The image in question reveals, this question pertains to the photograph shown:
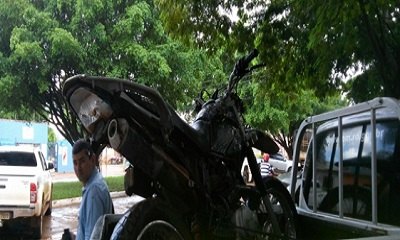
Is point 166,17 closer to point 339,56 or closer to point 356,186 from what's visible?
point 339,56

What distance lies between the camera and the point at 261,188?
4.29m

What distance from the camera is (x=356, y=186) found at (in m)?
3.48

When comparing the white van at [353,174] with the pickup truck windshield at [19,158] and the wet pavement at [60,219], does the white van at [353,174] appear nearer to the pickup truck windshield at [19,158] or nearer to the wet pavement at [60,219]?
the wet pavement at [60,219]

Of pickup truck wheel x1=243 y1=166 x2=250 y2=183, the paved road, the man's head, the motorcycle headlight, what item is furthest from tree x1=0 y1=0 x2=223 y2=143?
the motorcycle headlight

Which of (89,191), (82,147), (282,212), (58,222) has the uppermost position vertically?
(82,147)

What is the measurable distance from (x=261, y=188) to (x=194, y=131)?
89cm

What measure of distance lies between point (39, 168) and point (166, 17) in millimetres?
5337

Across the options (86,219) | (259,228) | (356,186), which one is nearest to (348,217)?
(356,186)

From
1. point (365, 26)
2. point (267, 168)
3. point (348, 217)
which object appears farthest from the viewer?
point (267, 168)

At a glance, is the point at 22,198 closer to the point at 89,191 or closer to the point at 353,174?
the point at 89,191

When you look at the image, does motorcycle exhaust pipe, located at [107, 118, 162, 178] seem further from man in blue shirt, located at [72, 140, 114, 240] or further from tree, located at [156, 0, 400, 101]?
tree, located at [156, 0, 400, 101]

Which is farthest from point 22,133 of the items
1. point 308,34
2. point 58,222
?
point 308,34

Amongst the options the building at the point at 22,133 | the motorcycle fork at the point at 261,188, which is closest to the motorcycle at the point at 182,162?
the motorcycle fork at the point at 261,188

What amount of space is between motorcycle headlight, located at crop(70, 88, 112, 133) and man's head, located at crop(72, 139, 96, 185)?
5.1 inches
